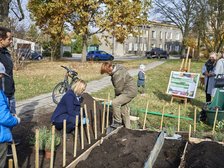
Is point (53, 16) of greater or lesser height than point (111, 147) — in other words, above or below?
above

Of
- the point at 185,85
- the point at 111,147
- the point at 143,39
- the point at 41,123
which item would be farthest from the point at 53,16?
the point at 143,39

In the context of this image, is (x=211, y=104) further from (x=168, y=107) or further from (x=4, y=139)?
(x=4, y=139)

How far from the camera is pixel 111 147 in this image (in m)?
5.09

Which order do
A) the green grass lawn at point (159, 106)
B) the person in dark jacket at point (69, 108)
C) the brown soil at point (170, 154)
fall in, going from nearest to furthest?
1. the brown soil at point (170, 154)
2. the person in dark jacket at point (69, 108)
3. the green grass lawn at point (159, 106)

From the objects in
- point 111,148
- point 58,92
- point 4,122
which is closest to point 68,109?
point 111,148

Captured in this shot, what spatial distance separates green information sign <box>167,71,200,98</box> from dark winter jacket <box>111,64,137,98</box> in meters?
3.60

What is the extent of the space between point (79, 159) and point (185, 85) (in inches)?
228

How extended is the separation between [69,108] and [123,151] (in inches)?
46.8

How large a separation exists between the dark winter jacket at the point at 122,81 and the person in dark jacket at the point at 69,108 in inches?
33.1

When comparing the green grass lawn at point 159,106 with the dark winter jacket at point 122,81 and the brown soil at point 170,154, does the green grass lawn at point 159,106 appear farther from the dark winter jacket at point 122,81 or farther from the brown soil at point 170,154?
the brown soil at point 170,154

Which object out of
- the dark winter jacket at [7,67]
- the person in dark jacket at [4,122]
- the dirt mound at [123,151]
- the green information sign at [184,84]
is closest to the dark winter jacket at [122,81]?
the dirt mound at [123,151]

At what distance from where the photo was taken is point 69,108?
17.8 ft

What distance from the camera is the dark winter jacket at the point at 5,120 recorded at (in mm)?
3207

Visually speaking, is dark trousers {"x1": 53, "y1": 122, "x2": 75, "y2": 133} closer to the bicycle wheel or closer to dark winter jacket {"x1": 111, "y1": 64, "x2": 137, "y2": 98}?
dark winter jacket {"x1": 111, "y1": 64, "x2": 137, "y2": 98}
